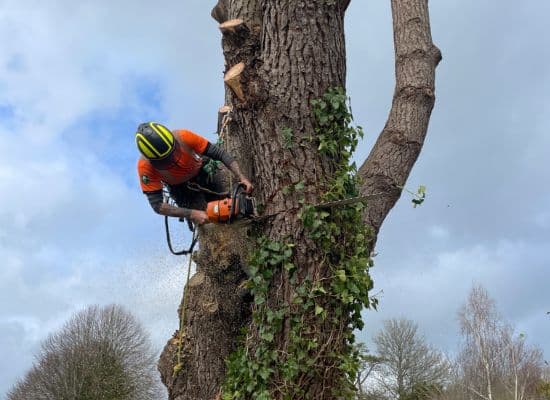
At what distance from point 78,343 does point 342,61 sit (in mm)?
22779

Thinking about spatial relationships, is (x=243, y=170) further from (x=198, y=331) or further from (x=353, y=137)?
(x=198, y=331)

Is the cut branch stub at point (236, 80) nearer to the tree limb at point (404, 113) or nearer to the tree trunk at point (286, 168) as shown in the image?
the tree trunk at point (286, 168)

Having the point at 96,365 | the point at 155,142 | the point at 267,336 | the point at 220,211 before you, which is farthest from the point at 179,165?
the point at 96,365

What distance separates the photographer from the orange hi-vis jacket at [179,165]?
16.0 ft

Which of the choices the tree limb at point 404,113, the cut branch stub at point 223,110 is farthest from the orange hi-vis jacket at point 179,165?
the tree limb at point 404,113

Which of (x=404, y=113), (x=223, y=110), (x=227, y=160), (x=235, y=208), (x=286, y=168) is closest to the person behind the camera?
(x=286, y=168)

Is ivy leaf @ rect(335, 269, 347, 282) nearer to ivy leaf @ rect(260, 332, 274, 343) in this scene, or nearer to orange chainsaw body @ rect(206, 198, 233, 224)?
ivy leaf @ rect(260, 332, 274, 343)

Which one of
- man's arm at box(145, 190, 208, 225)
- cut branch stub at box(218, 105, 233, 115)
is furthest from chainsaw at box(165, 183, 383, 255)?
cut branch stub at box(218, 105, 233, 115)

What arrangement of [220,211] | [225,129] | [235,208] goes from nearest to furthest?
[235,208]
[220,211]
[225,129]

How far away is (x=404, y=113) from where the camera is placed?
5.93 meters

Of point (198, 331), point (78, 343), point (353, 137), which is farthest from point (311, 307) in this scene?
point (78, 343)

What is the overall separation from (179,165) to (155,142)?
354mm

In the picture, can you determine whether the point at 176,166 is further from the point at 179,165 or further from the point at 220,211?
the point at 220,211

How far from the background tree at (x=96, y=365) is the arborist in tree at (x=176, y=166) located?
19841 mm
